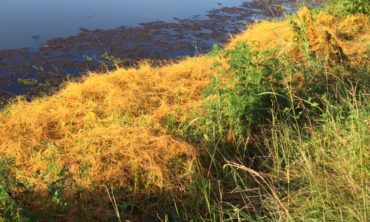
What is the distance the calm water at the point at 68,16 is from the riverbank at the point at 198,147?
3279 mm

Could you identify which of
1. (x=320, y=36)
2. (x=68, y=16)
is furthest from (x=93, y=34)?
(x=320, y=36)

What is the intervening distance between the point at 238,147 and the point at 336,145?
105cm

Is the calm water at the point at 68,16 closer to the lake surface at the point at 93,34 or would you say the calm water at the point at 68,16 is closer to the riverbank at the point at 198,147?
the lake surface at the point at 93,34

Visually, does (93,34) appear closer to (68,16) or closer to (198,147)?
(68,16)

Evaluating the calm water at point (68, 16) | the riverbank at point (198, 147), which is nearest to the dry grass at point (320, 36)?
the riverbank at point (198, 147)

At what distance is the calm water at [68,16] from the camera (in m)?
8.66

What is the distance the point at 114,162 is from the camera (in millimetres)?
3957

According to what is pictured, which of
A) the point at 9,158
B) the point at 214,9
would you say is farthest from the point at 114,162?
the point at 214,9

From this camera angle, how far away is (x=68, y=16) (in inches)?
384

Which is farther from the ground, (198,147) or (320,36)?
(320,36)

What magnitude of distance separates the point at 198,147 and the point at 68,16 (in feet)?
21.7

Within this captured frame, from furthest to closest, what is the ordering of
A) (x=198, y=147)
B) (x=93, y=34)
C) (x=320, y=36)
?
(x=93, y=34) < (x=320, y=36) < (x=198, y=147)

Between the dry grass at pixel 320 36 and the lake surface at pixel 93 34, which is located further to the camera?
the lake surface at pixel 93 34

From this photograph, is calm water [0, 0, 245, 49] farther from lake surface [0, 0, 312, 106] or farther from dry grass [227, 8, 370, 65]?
dry grass [227, 8, 370, 65]
